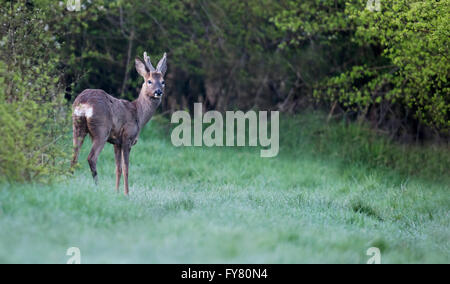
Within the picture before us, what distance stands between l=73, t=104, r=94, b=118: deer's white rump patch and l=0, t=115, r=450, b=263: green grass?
89cm

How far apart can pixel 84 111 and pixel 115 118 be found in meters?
0.54

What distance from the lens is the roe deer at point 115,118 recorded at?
25.0ft

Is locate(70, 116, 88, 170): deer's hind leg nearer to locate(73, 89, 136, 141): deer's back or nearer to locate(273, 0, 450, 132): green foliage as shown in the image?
locate(73, 89, 136, 141): deer's back

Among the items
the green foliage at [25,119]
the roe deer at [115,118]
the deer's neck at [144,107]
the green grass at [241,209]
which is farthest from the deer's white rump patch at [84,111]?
the deer's neck at [144,107]

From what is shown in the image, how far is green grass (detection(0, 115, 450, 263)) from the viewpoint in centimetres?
505

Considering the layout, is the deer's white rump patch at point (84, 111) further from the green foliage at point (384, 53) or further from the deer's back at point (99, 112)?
the green foliage at point (384, 53)

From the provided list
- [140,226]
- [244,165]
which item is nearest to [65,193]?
[140,226]

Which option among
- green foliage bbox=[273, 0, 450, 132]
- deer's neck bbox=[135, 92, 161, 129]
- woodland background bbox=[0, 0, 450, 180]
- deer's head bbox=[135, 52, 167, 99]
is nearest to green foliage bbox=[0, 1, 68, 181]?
deer's neck bbox=[135, 92, 161, 129]

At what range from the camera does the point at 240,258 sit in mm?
4930

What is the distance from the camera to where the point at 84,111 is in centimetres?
760

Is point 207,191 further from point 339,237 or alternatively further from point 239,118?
point 239,118

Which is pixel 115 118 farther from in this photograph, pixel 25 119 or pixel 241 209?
pixel 241 209
